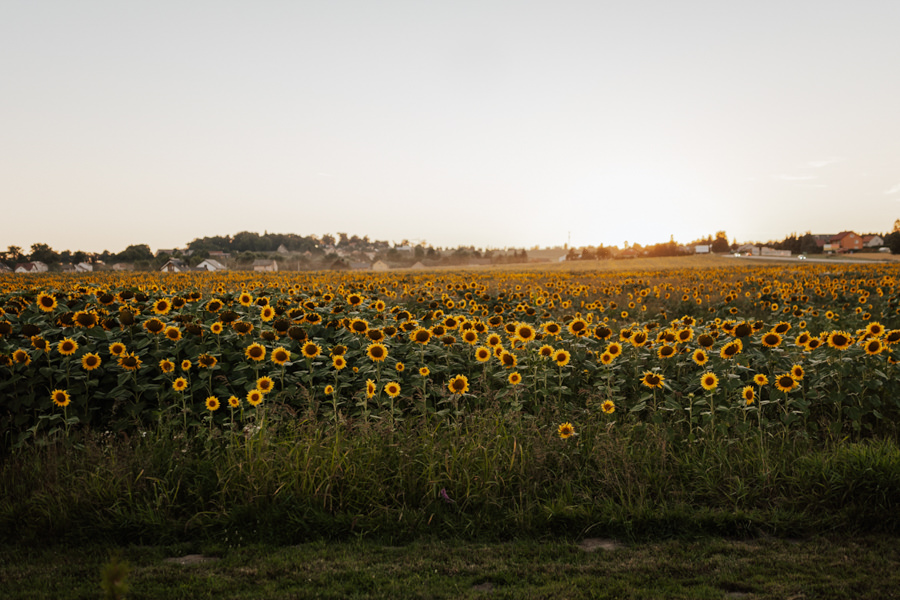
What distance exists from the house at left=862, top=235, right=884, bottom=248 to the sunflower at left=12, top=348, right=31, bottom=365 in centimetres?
17919

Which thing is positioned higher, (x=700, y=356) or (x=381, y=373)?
(x=700, y=356)

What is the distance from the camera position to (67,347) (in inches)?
221

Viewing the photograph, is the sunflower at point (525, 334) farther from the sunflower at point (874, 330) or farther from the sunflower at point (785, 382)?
the sunflower at point (874, 330)

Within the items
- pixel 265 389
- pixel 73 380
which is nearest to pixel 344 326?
pixel 265 389

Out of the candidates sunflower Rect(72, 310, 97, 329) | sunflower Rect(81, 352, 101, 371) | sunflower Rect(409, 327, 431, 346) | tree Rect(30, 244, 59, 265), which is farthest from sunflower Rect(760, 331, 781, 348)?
tree Rect(30, 244, 59, 265)

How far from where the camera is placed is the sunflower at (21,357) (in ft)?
17.9

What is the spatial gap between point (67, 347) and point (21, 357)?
39 centimetres

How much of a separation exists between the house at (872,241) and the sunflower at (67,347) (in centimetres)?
17888

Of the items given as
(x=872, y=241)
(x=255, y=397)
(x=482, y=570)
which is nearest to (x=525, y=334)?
(x=255, y=397)

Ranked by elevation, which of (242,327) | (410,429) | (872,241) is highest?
(872,241)

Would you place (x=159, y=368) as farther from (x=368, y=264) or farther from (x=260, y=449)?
(x=368, y=264)

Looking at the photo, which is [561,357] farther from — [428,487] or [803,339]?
[803,339]

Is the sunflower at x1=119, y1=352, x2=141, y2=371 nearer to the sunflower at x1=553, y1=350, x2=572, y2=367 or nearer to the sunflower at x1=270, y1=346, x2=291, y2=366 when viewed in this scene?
the sunflower at x1=270, y1=346, x2=291, y2=366

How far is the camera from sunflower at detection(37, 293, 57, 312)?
6.72 m
